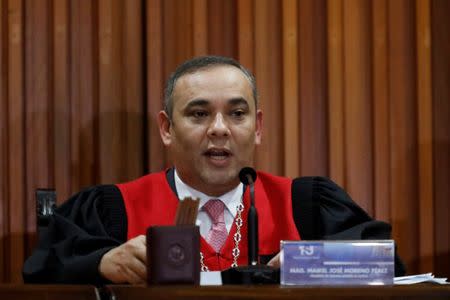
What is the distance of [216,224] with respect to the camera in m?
2.50

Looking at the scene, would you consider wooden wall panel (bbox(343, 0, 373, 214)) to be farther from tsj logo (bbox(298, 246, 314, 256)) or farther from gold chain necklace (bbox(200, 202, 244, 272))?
tsj logo (bbox(298, 246, 314, 256))

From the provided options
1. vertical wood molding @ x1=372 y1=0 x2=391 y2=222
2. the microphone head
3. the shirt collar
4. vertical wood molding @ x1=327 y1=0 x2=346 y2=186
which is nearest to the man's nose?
the shirt collar

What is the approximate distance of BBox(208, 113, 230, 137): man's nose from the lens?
242 cm

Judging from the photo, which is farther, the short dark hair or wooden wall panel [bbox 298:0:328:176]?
wooden wall panel [bbox 298:0:328:176]

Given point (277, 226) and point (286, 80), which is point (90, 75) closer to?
point (286, 80)

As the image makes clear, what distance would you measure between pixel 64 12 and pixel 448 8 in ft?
4.58

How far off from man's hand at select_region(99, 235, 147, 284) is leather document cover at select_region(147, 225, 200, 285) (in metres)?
0.17

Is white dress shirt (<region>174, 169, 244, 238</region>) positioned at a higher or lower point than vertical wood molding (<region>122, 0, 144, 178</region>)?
lower

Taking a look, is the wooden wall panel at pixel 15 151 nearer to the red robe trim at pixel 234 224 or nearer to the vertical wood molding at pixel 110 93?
the vertical wood molding at pixel 110 93

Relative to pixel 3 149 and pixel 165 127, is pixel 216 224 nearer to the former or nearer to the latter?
pixel 165 127

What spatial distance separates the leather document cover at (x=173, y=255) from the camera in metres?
1.62

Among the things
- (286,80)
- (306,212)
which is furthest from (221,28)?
(306,212)

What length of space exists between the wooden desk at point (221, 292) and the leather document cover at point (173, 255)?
100mm

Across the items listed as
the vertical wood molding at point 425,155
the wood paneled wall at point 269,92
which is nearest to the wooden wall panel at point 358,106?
the wood paneled wall at point 269,92
